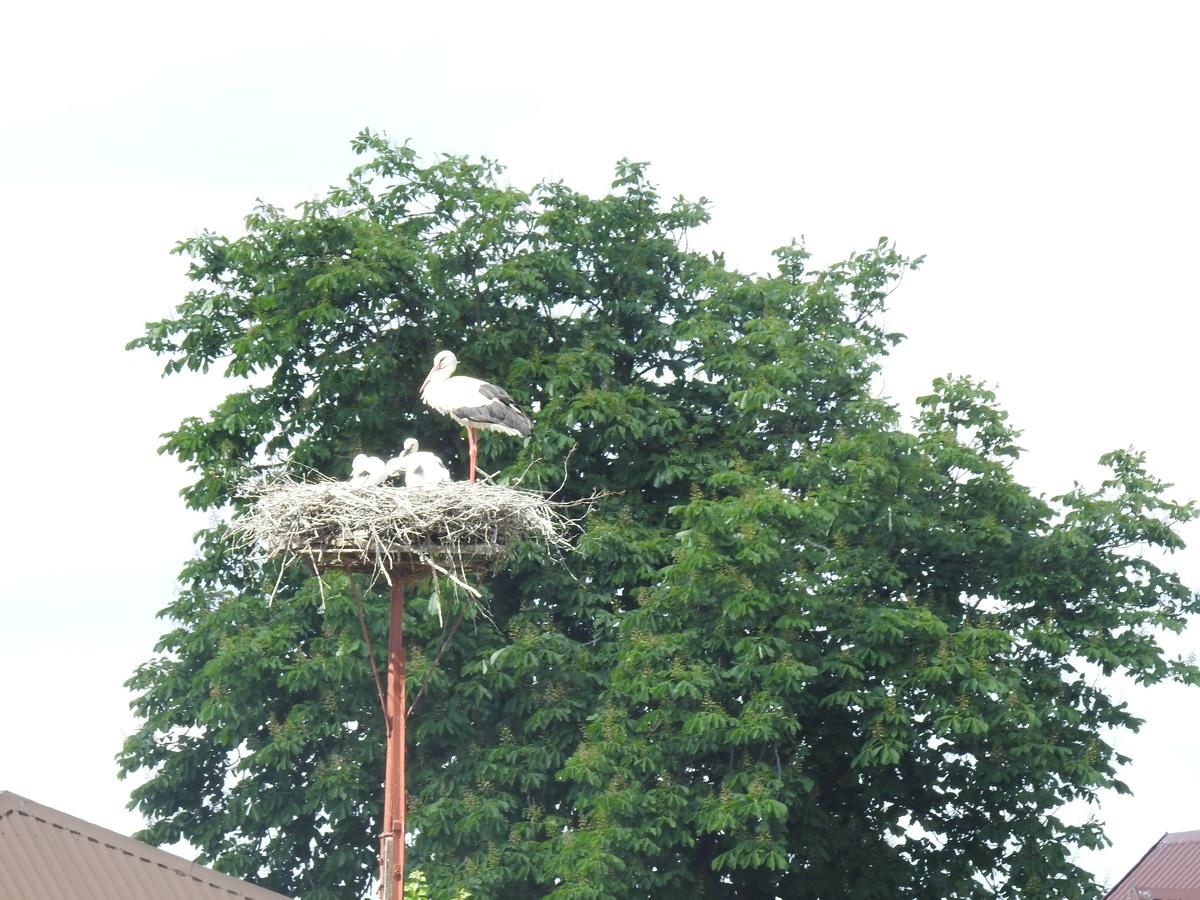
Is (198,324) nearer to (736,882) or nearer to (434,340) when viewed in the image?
(434,340)

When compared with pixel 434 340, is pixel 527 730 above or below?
below

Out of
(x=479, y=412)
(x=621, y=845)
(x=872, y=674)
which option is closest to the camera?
(x=479, y=412)

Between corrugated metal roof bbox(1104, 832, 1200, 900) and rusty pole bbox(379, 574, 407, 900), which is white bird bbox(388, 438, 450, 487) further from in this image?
corrugated metal roof bbox(1104, 832, 1200, 900)

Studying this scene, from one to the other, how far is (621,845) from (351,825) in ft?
13.1

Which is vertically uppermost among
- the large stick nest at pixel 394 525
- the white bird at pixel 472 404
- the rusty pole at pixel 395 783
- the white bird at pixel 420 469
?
the white bird at pixel 472 404

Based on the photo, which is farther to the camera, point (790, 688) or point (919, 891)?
point (919, 891)

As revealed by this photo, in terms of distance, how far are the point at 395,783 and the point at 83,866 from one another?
257cm

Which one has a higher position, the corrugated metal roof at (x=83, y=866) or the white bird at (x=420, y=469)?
the white bird at (x=420, y=469)

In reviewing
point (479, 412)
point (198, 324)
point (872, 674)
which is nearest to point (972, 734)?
point (872, 674)

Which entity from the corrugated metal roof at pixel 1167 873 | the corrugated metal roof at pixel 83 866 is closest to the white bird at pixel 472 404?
the corrugated metal roof at pixel 83 866

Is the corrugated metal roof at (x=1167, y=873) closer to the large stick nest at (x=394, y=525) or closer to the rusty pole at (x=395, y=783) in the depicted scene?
the large stick nest at (x=394, y=525)

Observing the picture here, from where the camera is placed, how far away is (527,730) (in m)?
20.1

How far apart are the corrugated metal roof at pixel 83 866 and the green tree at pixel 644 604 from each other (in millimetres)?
4785

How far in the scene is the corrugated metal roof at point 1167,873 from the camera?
28.1 m
